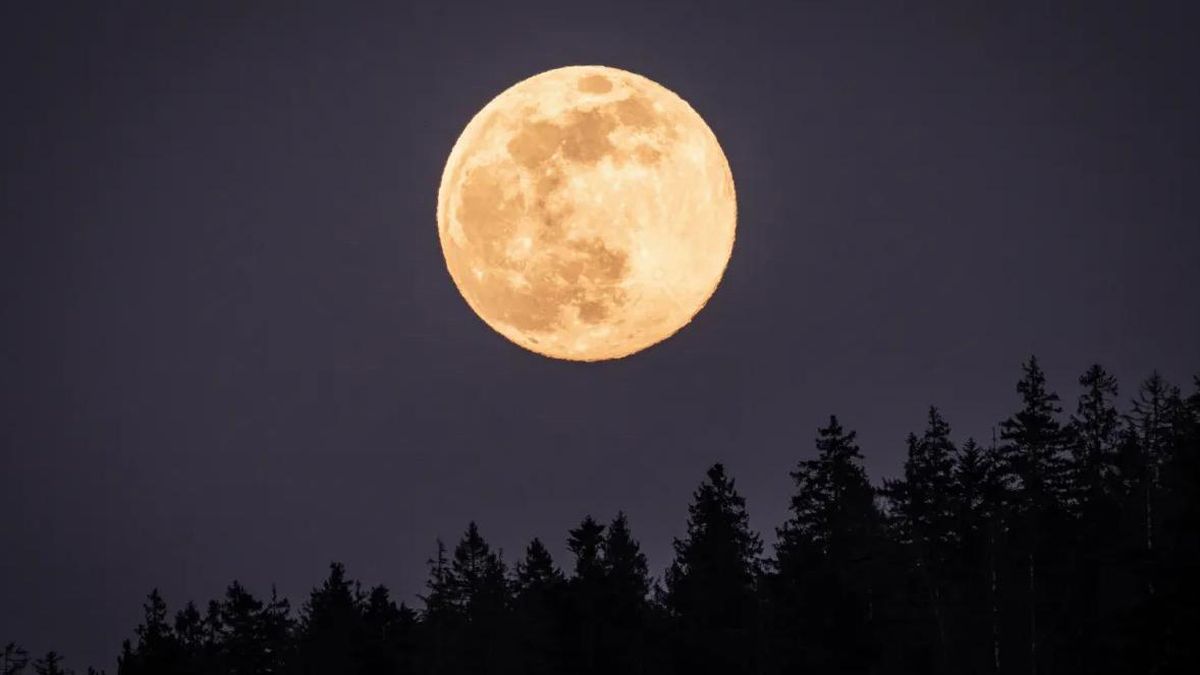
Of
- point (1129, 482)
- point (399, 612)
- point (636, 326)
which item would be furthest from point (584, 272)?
point (1129, 482)

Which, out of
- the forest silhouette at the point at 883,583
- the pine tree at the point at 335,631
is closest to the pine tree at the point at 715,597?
the forest silhouette at the point at 883,583

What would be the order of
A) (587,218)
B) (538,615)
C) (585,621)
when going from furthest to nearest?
(538,615), (585,621), (587,218)

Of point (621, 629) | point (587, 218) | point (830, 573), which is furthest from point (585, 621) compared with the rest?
point (587, 218)

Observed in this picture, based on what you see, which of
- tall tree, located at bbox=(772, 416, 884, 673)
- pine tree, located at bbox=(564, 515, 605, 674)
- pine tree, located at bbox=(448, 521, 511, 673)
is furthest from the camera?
pine tree, located at bbox=(448, 521, 511, 673)

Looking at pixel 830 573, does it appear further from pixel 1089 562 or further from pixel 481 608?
pixel 481 608

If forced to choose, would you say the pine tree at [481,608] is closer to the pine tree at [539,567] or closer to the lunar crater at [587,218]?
the pine tree at [539,567]

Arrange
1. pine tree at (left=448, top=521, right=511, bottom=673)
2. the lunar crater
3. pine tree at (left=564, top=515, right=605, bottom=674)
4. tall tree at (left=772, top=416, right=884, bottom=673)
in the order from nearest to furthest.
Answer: the lunar crater
tall tree at (left=772, top=416, right=884, bottom=673)
pine tree at (left=564, top=515, right=605, bottom=674)
pine tree at (left=448, top=521, right=511, bottom=673)

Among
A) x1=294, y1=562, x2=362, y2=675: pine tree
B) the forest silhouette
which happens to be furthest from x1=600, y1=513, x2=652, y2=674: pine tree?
x1=294, y1=562, x2=362, y2=675: pine tree

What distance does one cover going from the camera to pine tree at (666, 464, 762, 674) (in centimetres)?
5416

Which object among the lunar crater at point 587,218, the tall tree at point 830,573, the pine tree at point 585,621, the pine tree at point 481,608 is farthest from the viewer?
the pine tree at point 481,608

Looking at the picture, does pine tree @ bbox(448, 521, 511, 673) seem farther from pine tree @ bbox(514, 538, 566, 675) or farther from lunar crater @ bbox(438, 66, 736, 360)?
lunar crater @ bbox(438, 66, 736, 360)

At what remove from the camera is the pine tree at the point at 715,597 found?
54.2 meters

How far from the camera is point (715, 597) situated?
5600cm

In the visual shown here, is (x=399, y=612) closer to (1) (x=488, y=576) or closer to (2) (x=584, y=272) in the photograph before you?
(1) (x=488, y=576)
